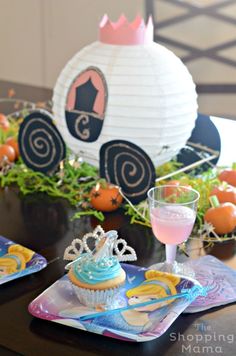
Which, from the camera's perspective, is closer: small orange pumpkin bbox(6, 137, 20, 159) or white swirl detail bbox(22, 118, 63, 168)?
white swirl detail bbox(22, 118, 63, 168)

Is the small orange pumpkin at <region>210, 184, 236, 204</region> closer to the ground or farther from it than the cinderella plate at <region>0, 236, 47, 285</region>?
farther from it

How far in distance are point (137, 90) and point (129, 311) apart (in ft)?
1.78

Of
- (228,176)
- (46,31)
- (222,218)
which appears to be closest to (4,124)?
(228,176)

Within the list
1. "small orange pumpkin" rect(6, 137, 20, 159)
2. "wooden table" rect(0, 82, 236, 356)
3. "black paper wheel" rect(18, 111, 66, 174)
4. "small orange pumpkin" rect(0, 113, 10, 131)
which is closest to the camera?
"wooden table" rect(0, 82, 236, 356)

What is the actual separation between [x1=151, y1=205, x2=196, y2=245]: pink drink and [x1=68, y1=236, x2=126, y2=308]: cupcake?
12 cm

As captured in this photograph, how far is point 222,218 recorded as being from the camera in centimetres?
130

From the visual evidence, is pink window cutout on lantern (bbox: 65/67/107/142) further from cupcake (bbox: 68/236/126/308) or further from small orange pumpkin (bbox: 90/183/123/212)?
cupcake (bbox: 68/236/126/308)

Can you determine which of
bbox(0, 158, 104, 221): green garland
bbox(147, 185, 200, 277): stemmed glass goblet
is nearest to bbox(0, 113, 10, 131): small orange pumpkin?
bbox(0, 158, 104, 221): green garland

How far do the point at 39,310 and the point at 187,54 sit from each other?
2509 mm

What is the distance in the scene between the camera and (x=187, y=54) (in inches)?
132

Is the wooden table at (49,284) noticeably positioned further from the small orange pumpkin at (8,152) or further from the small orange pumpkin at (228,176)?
the small orange pumpkin at (228,176)

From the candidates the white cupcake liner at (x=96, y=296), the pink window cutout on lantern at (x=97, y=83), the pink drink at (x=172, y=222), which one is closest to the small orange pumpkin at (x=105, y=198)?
the pink window cutout on lantern at (x=97, y=83)

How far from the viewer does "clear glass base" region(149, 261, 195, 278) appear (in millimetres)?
1134

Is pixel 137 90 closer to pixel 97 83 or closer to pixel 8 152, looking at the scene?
pixel 97 83
